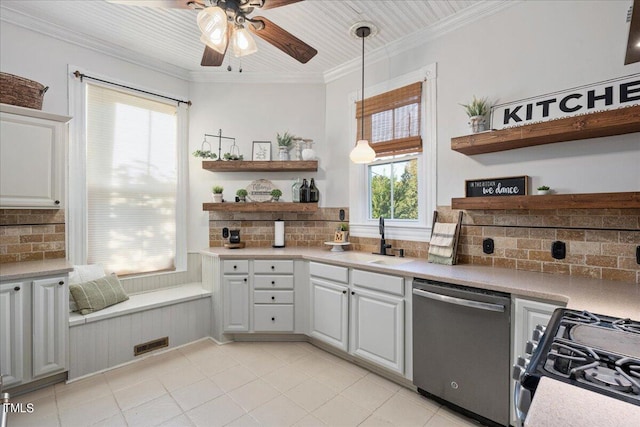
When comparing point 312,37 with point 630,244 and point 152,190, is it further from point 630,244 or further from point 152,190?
point 630,244

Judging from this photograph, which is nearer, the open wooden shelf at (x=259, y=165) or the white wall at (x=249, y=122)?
the open wooden shelf at (x=259, y=165)

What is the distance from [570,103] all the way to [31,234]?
14.2ft

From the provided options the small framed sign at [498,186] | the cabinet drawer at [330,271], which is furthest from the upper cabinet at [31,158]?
the small framed sign at [498,186]

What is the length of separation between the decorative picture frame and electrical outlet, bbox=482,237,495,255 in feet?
8.18

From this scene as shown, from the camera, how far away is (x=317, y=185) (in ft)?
11.8

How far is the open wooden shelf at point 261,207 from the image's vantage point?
3.40m

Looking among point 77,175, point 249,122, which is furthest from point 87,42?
point 249,122

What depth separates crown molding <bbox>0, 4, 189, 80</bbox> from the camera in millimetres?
2498

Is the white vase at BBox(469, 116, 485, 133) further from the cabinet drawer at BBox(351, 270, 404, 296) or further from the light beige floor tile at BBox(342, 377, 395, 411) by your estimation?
the light beige floor tile at BBox(342, 377, 395, 411)

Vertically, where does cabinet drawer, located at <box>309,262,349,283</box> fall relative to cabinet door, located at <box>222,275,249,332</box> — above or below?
above

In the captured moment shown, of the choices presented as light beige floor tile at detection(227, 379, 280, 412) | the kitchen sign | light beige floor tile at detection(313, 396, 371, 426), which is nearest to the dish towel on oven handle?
the kitchen sign

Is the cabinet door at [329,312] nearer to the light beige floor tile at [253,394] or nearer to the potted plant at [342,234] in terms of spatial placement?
the potted plant at [342,234]

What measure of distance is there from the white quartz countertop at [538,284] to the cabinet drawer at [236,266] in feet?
2.76

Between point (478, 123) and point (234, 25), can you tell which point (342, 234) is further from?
point (234, 25)
